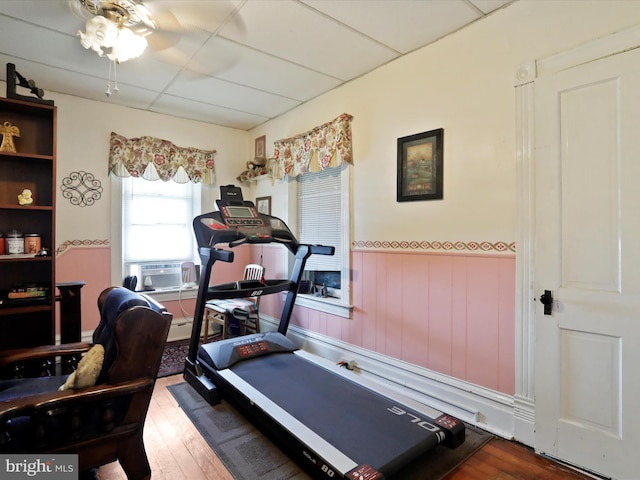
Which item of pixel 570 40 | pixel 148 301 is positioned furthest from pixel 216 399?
pixel 570 40

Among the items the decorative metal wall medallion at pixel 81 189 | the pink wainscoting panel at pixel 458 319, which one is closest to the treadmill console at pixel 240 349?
the pink wainscoting panel at pixel 458 319

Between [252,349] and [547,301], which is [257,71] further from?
[547,301]

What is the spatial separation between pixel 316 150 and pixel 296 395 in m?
2.30

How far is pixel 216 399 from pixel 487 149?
2609mm

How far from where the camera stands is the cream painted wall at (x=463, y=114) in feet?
6.64

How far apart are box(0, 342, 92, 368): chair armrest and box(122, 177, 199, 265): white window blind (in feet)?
6.48

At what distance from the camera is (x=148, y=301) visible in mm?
1891

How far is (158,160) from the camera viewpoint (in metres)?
3.98

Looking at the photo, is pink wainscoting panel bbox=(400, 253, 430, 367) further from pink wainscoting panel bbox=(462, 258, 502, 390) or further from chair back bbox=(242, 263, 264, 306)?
chair back bbox=(242, 263, 264, 306)

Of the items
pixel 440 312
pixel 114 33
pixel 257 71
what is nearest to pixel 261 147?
pixel 257 71

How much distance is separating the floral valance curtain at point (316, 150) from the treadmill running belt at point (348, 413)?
6.21 ft

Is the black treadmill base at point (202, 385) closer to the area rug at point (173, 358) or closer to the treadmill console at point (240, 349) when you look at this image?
the treadmill console at point (240, 349)

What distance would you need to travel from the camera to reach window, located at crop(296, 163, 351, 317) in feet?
10.8

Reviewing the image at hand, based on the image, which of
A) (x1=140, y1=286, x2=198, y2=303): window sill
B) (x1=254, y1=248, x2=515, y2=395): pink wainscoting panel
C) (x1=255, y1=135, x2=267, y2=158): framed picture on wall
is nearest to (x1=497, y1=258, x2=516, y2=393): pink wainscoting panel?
(x1=254, y1=248, x2=515, y2=395): pink wainscoting panel
